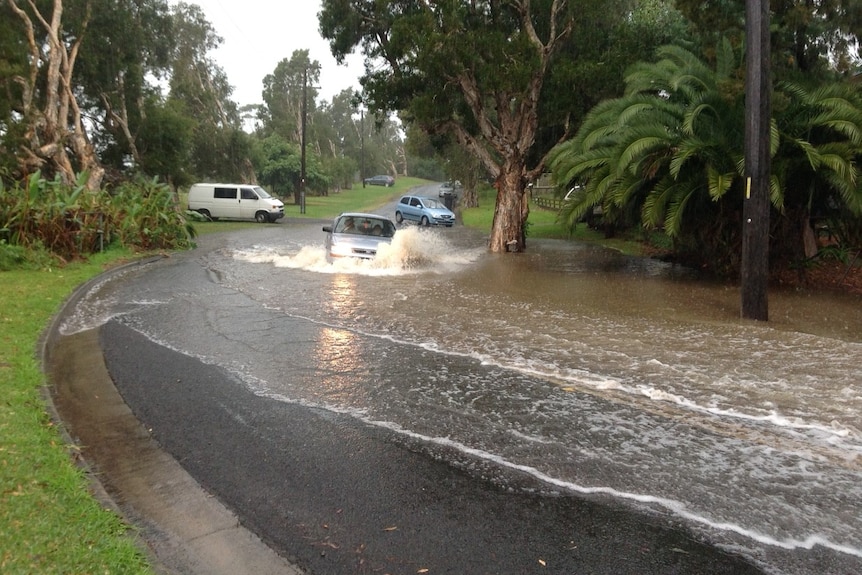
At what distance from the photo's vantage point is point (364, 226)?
1612 cm

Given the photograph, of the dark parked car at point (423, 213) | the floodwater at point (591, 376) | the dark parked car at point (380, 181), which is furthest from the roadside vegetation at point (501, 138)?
the dark parked car at point (380, 181)

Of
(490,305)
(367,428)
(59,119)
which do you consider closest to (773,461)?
(367,428)

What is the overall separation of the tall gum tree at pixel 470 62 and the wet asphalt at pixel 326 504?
14.6 meters

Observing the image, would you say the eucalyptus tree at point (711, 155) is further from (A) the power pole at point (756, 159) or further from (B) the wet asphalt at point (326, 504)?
(B) the wet asphalt at point (326, 504)

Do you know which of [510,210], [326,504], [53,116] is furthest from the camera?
[53,116]

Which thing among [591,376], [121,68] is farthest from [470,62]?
[121,68]

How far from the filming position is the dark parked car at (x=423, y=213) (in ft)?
114

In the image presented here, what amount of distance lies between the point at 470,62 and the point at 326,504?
657 inches

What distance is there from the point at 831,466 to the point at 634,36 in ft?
58.4

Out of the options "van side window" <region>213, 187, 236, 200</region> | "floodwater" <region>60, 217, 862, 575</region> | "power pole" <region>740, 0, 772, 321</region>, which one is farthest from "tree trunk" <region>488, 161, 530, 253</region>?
"van side window" <region>213, 187, 236, 200</region>

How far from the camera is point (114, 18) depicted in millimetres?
29250

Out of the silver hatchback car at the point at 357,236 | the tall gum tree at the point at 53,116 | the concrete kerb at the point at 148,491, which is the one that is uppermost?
the tall gum tree at the point at 53,116

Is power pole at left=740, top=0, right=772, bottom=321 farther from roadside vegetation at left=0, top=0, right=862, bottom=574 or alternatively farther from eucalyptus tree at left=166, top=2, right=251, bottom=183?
eucalyptus tree at left=166, top=2, right=251, bottom=183

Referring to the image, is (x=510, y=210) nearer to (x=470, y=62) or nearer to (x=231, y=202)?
(x=470, y=62)
